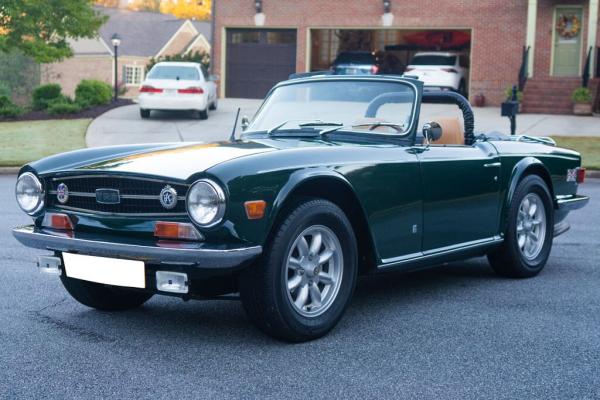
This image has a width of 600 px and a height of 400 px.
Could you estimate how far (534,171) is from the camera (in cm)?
723

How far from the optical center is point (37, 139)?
2244 cm

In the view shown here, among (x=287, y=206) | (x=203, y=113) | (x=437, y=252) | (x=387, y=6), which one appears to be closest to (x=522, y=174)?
(x=437, y=252)

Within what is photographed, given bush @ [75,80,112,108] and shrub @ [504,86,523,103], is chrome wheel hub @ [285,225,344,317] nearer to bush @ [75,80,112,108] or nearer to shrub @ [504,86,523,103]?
shrub @ [504,86,523,103]

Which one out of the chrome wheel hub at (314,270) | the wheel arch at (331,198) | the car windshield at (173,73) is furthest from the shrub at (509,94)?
the chrome wheel hub at (314,270)

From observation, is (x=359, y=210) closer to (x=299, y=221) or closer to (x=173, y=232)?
(x=299, y=221)

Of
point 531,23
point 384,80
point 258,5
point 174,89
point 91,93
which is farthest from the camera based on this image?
point 258,5

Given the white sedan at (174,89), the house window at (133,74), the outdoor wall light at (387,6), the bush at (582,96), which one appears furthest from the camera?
the house window at (133,74)

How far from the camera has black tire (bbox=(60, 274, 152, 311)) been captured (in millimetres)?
5699

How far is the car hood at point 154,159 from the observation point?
4.92m

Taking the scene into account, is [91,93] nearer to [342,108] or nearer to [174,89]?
[174,89]

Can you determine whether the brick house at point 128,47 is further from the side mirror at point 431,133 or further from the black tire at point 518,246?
the side mirror at point 431,133

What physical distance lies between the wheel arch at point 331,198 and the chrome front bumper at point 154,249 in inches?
11.6

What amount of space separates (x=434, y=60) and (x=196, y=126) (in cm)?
1125

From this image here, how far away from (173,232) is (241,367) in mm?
770
